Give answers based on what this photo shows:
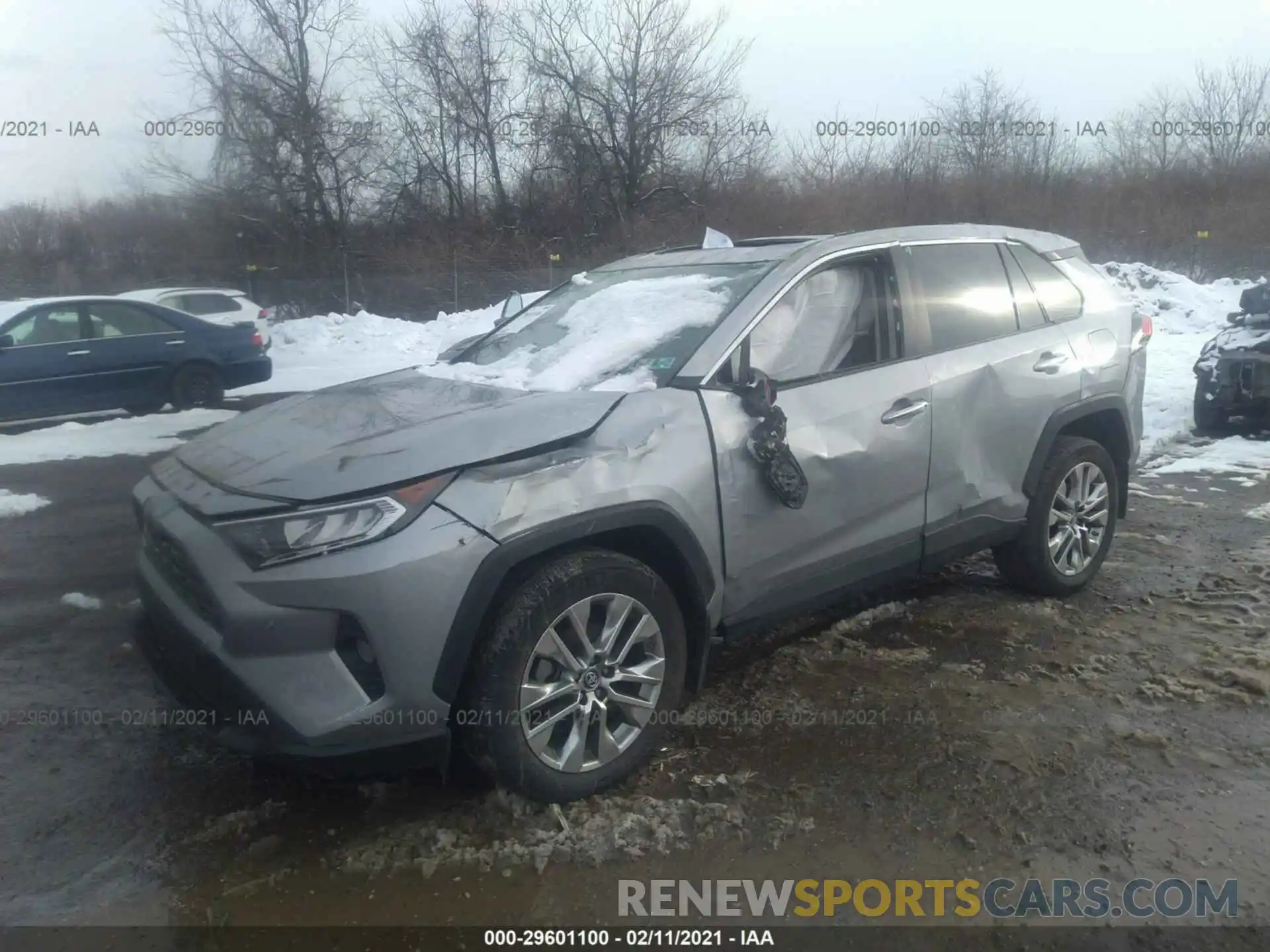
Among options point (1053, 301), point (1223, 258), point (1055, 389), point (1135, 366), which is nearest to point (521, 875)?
point (1055, 389)

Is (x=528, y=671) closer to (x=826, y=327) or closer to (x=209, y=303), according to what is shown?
(x=826, y=327)

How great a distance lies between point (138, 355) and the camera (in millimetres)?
11297

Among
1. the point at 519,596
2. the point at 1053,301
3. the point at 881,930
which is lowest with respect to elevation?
the point at 881,930

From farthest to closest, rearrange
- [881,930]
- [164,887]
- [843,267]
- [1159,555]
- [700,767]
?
[1159,555]
[843,267]
[700,767]
[164,887]
[881,930]

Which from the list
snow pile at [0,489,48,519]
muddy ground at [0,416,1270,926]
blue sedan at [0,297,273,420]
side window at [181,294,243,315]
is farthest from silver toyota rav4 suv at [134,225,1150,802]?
side window at [181,294,243,315]

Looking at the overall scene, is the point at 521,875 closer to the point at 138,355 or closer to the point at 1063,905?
the point at 1063,905

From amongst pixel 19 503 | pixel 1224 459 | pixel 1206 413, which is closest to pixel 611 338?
pixel 19 503

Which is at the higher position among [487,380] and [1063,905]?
[487,380]

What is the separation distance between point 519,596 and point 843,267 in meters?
2.00

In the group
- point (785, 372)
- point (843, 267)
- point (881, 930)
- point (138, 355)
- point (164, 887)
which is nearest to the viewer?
point (881, 930)

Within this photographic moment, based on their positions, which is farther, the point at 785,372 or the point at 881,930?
the point at 785,372

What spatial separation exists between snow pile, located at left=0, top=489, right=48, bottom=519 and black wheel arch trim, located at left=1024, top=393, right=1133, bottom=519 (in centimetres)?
622

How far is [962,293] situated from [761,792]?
7.77 ft
